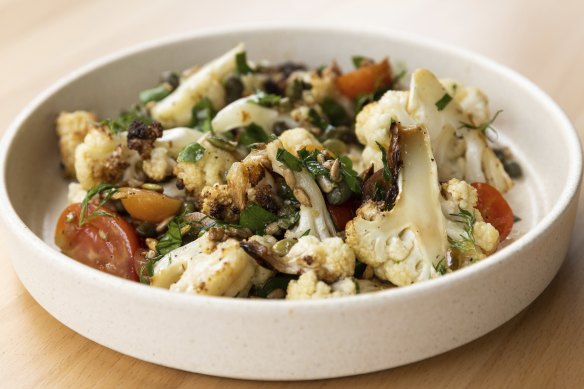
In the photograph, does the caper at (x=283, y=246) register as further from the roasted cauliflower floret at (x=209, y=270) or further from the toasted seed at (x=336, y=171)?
the toasted seed at (x=336, y=171)

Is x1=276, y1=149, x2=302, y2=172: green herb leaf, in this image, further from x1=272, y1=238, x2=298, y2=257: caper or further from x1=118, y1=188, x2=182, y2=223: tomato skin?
x1=118, y1=188, x2=182, y2=223: tomato skin

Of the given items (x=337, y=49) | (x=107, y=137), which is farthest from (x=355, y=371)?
(x=337, y=49)

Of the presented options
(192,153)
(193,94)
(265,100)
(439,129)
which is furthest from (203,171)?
(439,129)

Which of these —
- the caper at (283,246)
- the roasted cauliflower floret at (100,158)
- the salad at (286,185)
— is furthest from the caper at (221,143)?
the caper at (283,246)

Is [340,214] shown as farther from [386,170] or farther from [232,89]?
[232,89]

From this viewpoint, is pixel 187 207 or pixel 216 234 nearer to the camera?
pixel 216 234
